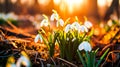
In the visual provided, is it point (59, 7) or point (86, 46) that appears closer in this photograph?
point (86, 46)

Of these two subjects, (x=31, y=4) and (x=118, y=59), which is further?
(x=31, y=4)

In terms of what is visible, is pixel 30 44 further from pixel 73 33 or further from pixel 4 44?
pixel 73 33

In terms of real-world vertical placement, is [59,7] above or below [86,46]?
above

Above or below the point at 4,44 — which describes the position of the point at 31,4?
above

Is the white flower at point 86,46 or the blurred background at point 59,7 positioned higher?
the blurred background at point 59,7

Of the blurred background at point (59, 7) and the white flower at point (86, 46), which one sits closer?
the white flower at point (86, 46)

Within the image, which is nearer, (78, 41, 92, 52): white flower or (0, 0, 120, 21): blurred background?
(78, 41, 92, 52): white flower

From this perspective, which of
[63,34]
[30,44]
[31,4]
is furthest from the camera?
[31,4]

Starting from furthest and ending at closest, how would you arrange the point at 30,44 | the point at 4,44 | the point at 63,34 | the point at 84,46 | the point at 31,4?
1. the point at 31,4
2. the point at 30,44
3. the point at 4,44
4. the point at 63,34
5. the point at 84,46

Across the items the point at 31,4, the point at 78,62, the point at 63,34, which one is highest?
the point at 31,4

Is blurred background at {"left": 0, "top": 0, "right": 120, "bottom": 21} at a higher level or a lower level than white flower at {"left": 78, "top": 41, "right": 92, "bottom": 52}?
higher

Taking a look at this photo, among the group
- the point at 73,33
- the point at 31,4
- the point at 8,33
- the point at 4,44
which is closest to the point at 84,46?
the point at 73,33
